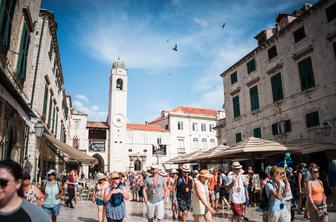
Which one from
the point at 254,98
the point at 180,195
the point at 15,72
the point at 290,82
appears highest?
the point at 290,82

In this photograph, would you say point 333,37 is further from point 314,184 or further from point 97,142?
point 97,142

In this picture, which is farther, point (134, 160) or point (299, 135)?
point (134, 160)

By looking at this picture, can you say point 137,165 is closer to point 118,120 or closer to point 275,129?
point 118,120

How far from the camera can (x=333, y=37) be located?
1341 cm

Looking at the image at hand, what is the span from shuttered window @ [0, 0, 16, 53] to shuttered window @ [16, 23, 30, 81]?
1399mm

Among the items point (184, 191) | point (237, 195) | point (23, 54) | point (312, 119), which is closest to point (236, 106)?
point (312, 119)

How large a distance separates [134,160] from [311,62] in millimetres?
38030

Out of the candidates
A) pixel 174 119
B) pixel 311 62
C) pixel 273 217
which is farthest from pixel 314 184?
pixel 174 119

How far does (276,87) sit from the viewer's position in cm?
1717

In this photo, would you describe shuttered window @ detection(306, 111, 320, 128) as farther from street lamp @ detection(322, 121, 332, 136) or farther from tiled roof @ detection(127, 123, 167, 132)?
tiled roof @ detection(127, 123, 167, 132)

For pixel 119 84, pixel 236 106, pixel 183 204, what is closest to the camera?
pixel 183 204

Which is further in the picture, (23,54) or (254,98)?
(254,98)

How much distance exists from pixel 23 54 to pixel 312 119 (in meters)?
14.9

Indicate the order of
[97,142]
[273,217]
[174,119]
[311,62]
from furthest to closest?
[174,119] < [97,142] < [311,62] < [273,217]
